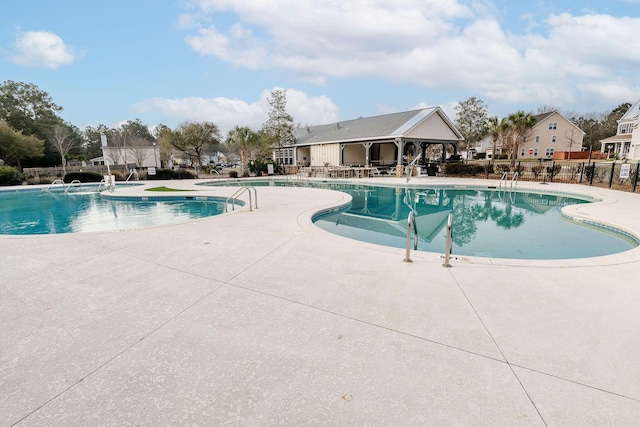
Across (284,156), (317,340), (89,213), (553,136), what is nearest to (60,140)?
(284,156)

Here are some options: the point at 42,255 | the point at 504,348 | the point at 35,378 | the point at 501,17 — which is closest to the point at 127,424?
the point at 35,378

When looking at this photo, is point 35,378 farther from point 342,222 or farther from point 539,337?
point 342,222

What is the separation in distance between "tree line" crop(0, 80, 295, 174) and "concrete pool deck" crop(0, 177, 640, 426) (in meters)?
24.9

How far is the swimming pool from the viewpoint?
6.51 meters

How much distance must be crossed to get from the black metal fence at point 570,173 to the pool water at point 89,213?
54.5 ft

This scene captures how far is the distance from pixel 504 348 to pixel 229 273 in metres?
3.21

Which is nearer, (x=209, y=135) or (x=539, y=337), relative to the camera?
(x=539, y=337)

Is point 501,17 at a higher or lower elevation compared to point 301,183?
higher

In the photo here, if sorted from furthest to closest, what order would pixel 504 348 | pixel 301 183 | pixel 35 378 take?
pixel 301 183 < pixel 504 348 < pixel 35 378

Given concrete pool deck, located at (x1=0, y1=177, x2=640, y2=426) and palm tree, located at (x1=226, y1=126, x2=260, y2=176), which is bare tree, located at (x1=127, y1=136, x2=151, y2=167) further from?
concrete pool deck, located at (x1=0, y1=177, x2=640, y2=426)

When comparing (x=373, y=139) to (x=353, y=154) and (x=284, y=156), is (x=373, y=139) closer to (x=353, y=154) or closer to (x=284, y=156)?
(x=353, y=154)

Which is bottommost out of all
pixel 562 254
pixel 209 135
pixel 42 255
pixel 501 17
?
pixel 562 254

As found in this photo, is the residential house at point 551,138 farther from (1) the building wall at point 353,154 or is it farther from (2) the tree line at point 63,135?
(2) the tree line at point 63,135

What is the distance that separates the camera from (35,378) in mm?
2207
